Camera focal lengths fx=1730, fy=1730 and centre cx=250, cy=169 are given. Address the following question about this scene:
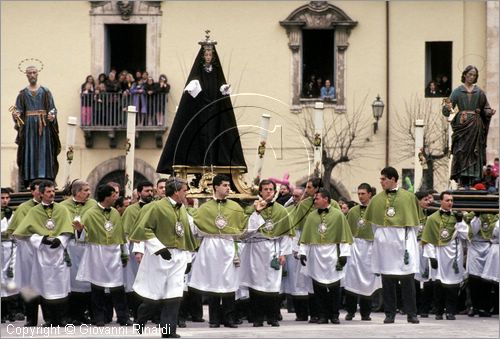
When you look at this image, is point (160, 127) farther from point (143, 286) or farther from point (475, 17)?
point (143, 286)

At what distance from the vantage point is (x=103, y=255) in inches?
862

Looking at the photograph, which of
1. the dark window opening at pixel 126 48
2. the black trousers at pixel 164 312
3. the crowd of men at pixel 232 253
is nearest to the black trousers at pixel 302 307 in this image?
the crowd of men at pixel 232 253

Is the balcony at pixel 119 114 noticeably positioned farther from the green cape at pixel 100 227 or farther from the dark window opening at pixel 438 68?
the green cape at pixel 100 227

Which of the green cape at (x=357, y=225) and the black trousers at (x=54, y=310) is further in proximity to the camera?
the green cape at (x=357, y=225)

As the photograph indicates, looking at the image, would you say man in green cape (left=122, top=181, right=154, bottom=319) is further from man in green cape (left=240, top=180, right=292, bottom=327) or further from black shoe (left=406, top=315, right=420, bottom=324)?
black shoe (left=406, top=315, right=420, bottom=324)

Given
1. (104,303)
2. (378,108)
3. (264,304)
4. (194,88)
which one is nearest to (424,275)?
(264,304)

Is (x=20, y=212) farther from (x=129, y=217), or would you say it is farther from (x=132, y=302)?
(x=132, y=302)

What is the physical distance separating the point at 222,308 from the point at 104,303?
1521 mm

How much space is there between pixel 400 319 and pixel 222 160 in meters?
3.84

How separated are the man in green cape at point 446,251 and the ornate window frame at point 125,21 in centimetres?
2027

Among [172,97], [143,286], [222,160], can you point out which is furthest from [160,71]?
[143,286]

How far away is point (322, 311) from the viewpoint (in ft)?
73.8

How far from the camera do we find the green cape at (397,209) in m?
21.9

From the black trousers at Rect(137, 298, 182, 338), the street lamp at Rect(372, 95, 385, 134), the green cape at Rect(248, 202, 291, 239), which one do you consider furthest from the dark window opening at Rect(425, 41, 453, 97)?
the black trousers at Rect(137, 298, 182, 338)
